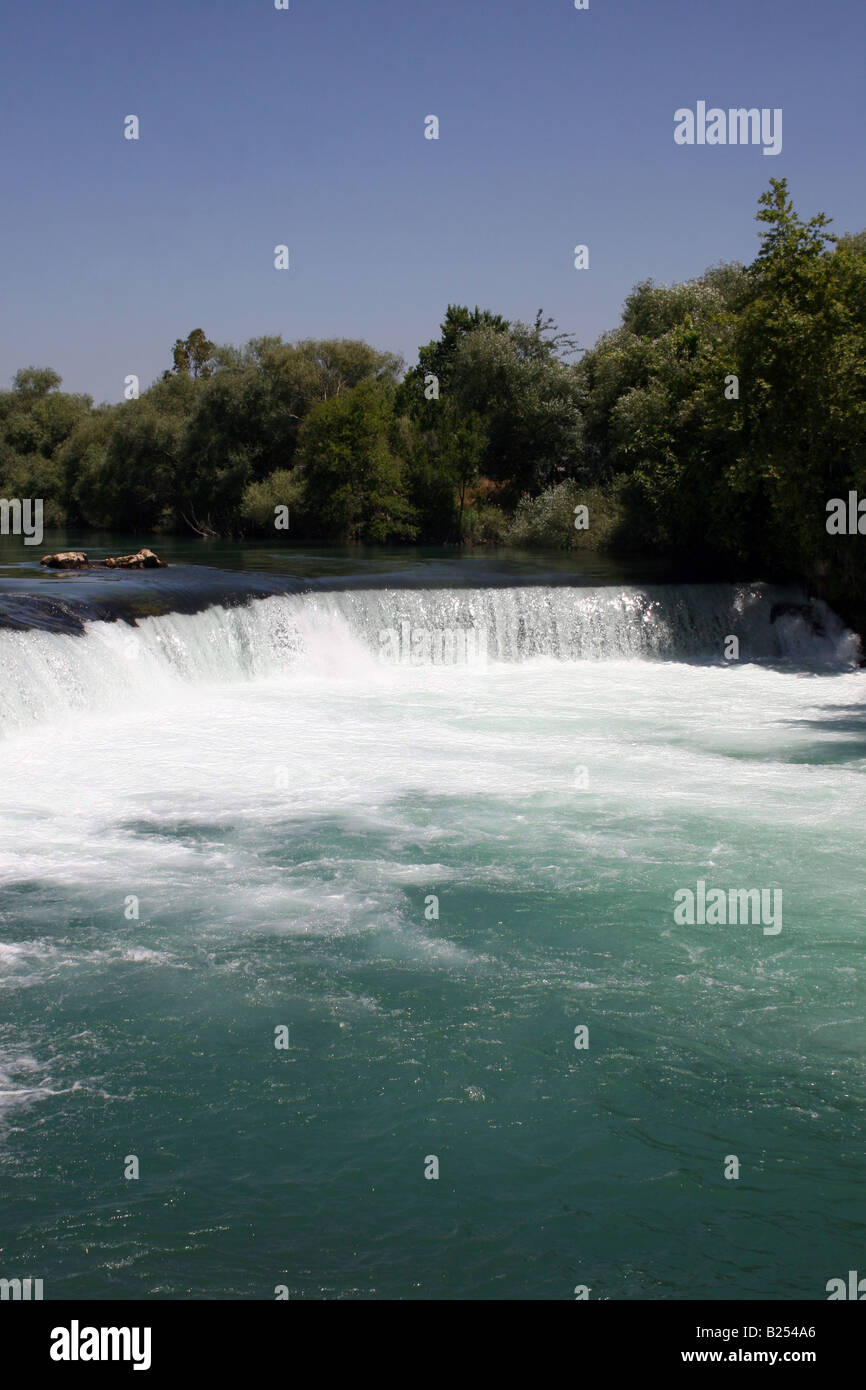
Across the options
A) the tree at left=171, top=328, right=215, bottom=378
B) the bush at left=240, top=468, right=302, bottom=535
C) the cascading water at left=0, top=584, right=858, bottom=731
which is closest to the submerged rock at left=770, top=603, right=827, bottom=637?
the cascading water at left=0, top=584, right=858, bottom=731

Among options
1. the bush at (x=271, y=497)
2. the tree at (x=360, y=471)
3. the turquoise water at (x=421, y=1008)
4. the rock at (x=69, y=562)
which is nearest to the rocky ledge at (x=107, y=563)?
the rock at (x=69, y=562)

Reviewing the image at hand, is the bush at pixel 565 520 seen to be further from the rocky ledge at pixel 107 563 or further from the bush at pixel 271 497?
the rocky ledge at pixel 107 563

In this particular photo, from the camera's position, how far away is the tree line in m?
21.9

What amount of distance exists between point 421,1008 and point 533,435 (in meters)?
37.4

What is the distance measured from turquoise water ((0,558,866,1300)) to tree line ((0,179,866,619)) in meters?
8.46

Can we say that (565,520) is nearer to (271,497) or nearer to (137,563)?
(271,497)

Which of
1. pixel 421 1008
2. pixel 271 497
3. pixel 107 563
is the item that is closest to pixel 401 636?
pixel 107 563

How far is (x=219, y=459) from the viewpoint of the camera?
48.2 metres

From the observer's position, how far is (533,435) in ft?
142

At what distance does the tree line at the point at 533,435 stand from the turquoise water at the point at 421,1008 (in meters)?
8.46

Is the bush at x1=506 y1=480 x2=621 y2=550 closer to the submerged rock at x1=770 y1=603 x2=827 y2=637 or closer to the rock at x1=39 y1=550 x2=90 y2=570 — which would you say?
the submerged rock at x1=770 y1=603 x2=827 y2=637

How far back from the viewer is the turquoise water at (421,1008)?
18.5 feet
